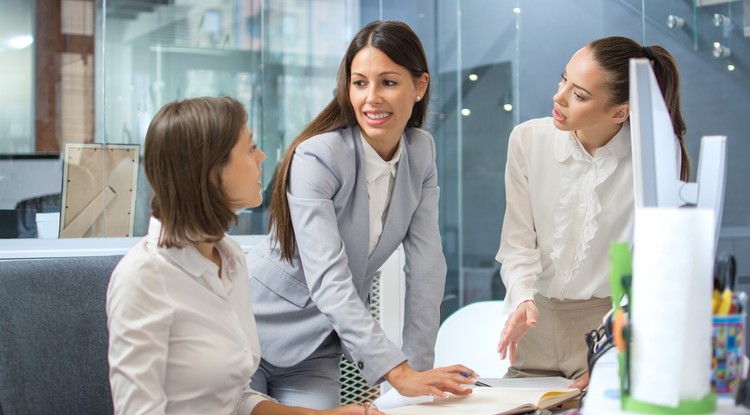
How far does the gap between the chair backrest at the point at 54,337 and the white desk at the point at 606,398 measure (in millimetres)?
898

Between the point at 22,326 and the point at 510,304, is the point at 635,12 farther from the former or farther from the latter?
the point at 22,326

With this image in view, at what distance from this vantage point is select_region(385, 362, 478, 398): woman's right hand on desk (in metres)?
1.32

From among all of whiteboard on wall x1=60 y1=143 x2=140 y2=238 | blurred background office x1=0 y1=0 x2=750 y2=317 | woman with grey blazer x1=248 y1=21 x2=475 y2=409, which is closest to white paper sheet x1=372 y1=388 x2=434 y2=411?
woman with grey blazer x1=248 y1=21 x2=475 y2=409

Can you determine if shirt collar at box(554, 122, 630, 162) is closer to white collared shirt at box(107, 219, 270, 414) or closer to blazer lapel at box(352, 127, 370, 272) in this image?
blazer lapel at box(352, 127, 370, 272)

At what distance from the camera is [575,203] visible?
1.72m

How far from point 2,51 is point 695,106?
9.55 feet

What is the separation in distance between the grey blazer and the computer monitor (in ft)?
2.01

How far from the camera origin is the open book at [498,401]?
1.23 m

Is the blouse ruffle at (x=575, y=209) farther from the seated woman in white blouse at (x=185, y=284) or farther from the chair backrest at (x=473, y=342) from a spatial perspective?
the seated woman in white blouse at (x=185, y=284)

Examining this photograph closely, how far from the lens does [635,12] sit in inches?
130

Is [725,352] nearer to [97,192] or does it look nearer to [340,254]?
[340,254]

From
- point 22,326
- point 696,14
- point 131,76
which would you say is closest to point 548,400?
point 22,326

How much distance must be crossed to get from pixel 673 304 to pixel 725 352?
5.9 inches

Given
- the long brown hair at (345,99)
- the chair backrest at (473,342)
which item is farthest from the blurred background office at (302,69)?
the long brown hair at (345,99)
